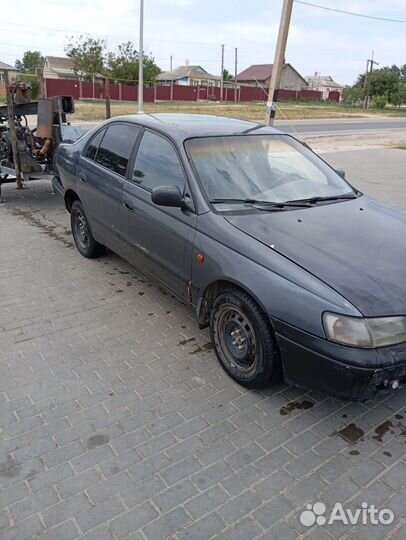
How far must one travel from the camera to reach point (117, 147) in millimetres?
4363

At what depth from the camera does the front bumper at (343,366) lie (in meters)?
2.38

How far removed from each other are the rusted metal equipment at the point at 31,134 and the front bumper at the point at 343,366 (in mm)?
6092

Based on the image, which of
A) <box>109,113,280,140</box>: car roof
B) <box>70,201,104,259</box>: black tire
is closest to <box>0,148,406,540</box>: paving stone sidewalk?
<box>70,201,104,259</box>: black tire

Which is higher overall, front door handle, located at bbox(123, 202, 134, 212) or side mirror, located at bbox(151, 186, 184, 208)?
side mirror, located at bbox(151, 186, 184, 208)

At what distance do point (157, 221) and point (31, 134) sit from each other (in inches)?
210

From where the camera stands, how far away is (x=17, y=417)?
2.75 m

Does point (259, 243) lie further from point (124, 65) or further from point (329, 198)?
point (124, 65)

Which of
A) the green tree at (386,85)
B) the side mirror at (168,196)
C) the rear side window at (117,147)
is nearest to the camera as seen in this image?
the side mirror at (168,196)

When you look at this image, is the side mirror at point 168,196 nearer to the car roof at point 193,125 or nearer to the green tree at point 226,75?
the car roof at point 193,125

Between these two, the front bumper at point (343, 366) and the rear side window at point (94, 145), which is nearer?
the front bumper at point (343, 366)

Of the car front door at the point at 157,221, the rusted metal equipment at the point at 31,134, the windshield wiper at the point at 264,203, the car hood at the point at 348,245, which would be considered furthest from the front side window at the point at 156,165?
the rusted metal equipment at the point at 31,134

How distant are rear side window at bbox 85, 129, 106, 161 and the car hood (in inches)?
87.6

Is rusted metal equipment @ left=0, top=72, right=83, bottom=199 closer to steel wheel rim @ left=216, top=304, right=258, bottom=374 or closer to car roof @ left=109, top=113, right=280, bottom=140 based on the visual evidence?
car roof @ left=109, top=113, right=280, bottom=140

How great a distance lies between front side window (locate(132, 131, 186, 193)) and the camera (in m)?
3.53
